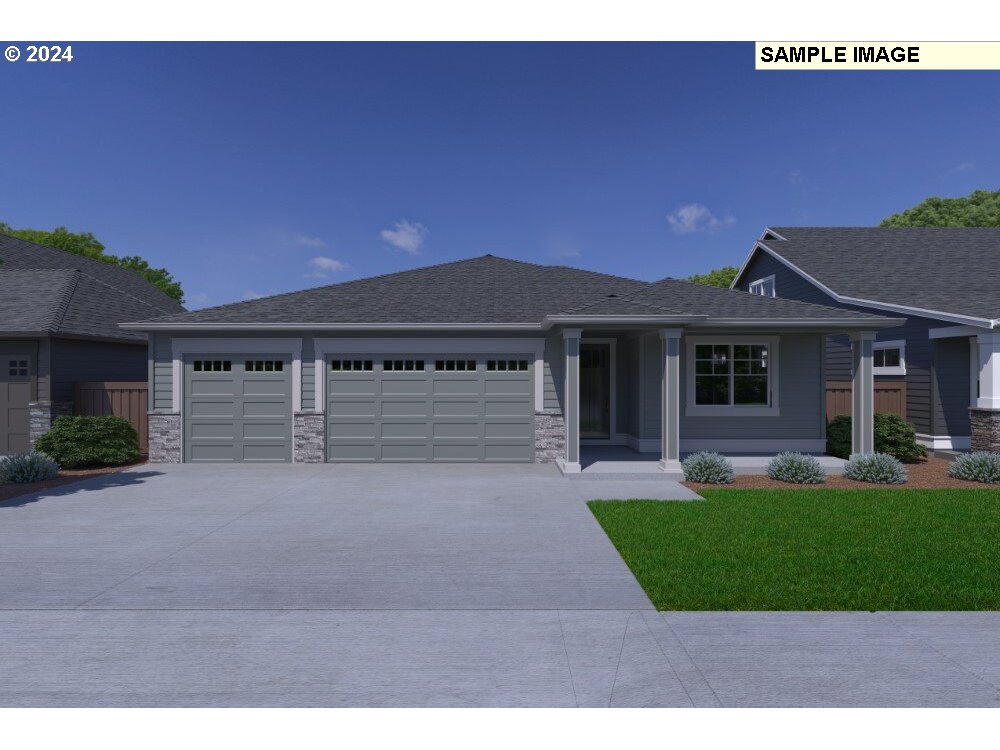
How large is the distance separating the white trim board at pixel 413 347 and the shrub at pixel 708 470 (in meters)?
3.86

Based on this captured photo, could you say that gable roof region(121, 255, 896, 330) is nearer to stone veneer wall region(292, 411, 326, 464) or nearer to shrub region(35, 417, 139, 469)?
stone veneer wall region(292, 411, 326, 464)

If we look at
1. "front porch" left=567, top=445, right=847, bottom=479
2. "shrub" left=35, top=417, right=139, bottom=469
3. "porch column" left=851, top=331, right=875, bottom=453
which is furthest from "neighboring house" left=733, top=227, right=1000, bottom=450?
"shrub" left=35, top=417, right=139, bottom=469

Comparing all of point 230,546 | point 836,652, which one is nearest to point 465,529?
point 230,546

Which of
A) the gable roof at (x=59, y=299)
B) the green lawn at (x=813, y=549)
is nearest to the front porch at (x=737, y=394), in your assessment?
the green lawn at (x=813, y=549)

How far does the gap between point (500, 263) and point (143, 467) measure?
441 inches

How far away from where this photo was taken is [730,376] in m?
14.9

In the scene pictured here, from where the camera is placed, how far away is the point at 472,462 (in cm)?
1409

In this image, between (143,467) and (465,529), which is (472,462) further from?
(143,467)

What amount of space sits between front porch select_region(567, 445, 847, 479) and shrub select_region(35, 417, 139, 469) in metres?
10.3

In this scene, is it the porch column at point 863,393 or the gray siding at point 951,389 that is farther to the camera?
the gray siding at point 951,389

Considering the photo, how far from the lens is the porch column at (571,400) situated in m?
12.2

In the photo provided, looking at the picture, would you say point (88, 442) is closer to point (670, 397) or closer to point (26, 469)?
point (26, 469)

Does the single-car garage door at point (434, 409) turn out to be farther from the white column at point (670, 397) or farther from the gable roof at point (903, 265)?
the gable roof at point (903, 265)

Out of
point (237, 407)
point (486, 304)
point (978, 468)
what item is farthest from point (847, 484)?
point (237, 407)
